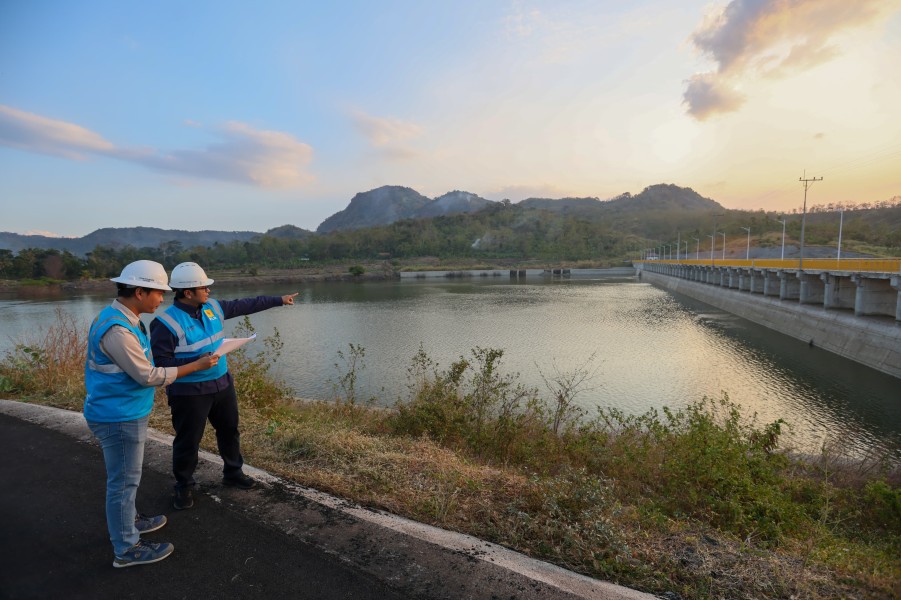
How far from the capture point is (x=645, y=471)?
5.70 m

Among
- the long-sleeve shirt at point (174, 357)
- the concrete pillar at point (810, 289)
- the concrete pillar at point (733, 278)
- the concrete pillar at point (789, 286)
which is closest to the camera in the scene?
the long-sleeve shirt at point (174, 357)

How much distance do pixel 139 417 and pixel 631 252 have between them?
434ft

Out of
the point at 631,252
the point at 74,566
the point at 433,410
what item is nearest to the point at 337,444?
the point at 74,566

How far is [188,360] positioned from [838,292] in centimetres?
2911

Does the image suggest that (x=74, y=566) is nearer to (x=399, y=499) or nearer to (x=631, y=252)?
(x=399, y=499)

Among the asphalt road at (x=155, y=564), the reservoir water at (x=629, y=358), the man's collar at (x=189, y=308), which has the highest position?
the man's collar at (x=189, y=308)

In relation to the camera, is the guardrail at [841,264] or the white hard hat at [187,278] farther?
the guardrail at [841,264]

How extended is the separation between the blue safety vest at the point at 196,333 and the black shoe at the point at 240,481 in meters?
0.90

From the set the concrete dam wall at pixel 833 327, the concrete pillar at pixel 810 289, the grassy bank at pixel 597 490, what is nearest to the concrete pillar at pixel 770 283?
the concrete dam wall at pixel 833 327

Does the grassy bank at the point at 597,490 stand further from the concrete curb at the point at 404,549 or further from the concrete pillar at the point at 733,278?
the concrete pillar at the point at 733,278

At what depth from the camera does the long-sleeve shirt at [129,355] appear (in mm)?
2549

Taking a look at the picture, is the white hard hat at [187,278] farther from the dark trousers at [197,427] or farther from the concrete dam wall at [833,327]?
the concrete dam wall at [833,327]

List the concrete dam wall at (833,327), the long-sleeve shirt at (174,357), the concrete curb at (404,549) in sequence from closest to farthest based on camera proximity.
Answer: the concrete curb at (404,549), the long-sleeve shirt at (174,357), the concrete dam wall at (833,327)

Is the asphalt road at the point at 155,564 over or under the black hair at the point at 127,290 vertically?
under
